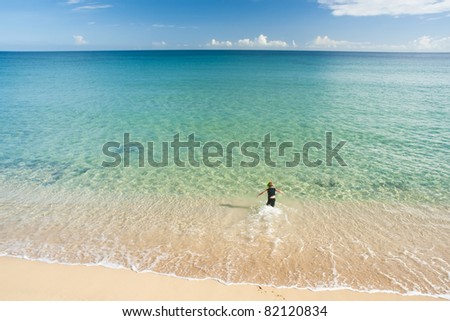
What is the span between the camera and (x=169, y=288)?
921 centimetres

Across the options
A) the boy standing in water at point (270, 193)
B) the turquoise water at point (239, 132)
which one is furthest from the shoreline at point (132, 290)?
the turquoise water at point (239, 132)

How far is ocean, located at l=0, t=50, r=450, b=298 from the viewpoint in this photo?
10414mm

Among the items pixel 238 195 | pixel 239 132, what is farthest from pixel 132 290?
pixel 239 132

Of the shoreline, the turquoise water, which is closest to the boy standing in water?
the turquoise water

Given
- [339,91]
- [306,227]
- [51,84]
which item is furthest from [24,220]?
[51,84]

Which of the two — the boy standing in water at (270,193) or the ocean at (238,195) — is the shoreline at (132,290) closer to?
the ocean at (238,195)

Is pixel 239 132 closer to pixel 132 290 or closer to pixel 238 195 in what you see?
pixel 238 195

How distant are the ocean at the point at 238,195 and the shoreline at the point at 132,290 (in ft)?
1.10

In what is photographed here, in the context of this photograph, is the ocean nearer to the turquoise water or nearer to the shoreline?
the turquoise water

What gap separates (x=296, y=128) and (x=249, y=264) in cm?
1736

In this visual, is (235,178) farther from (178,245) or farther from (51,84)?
(51,84)

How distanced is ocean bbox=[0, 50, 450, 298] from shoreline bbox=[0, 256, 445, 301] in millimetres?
335

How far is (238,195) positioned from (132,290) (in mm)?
7031
